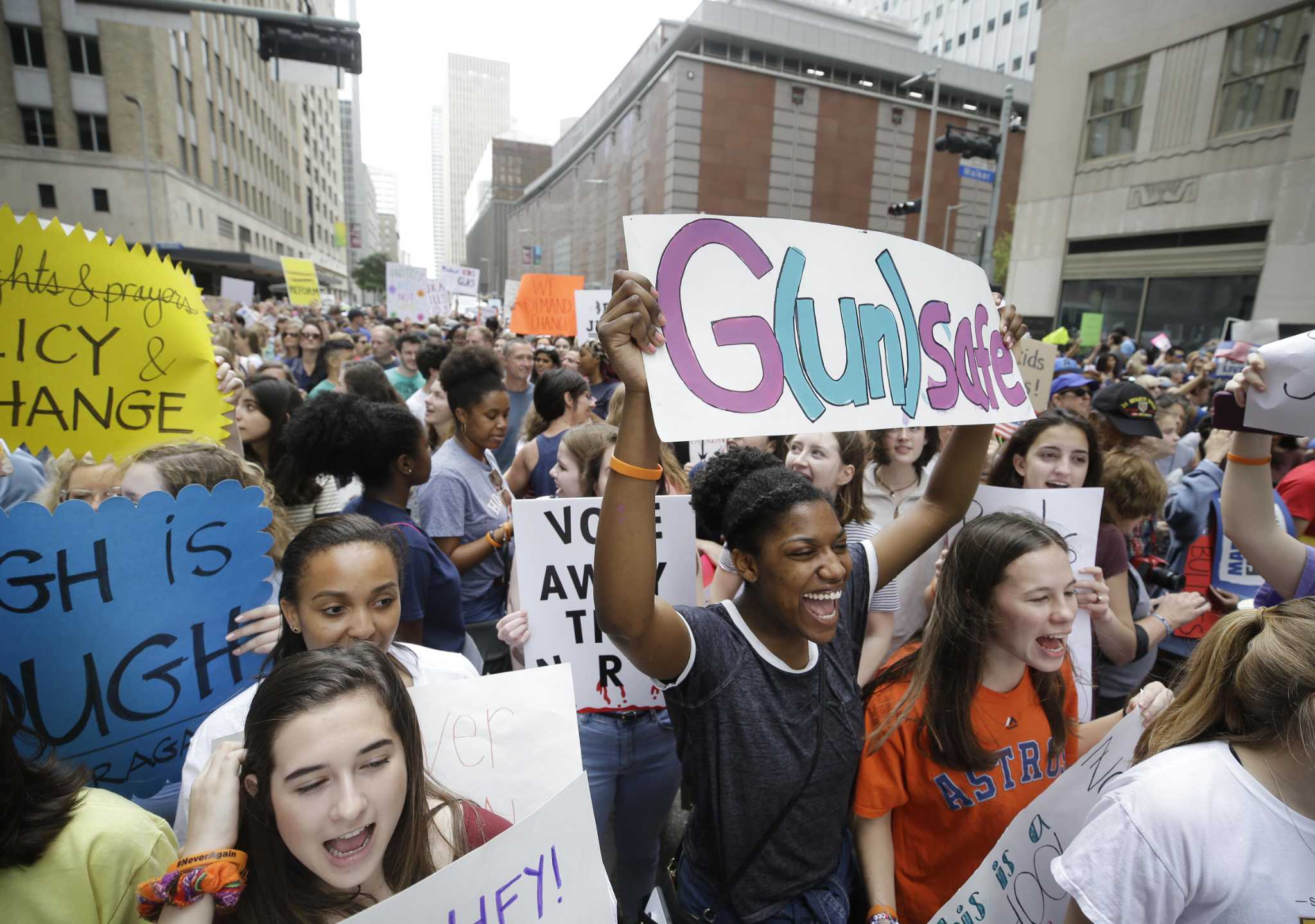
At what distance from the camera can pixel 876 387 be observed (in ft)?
5.74

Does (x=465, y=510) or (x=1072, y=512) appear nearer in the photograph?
(x=1072, y=512)

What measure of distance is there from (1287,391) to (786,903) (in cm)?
205

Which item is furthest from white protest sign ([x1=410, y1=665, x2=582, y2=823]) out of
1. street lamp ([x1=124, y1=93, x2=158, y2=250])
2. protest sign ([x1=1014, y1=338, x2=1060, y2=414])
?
street lamp ([x1=124, y1=93, x2=158, y2=250])

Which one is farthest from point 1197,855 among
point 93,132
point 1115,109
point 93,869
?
point 93,132

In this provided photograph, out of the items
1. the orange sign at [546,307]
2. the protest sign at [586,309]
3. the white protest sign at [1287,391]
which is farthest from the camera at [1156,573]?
the orange sign at [546,307]

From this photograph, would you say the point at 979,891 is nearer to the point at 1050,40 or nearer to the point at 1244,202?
the point at 1244,202

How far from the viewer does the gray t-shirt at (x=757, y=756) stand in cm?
161

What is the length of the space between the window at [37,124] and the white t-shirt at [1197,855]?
41.1 metres

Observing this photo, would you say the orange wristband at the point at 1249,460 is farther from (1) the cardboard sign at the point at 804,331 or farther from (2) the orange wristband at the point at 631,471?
(2) the orange wristband at the point at 631,471

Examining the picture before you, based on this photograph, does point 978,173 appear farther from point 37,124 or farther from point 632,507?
point 37,124

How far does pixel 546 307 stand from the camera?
8.84 metres

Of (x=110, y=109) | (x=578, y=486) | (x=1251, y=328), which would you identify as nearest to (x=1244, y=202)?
(x=1251, y=328)

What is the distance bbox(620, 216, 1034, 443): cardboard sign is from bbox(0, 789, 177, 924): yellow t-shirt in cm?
122

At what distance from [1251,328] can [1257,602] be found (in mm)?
4936
